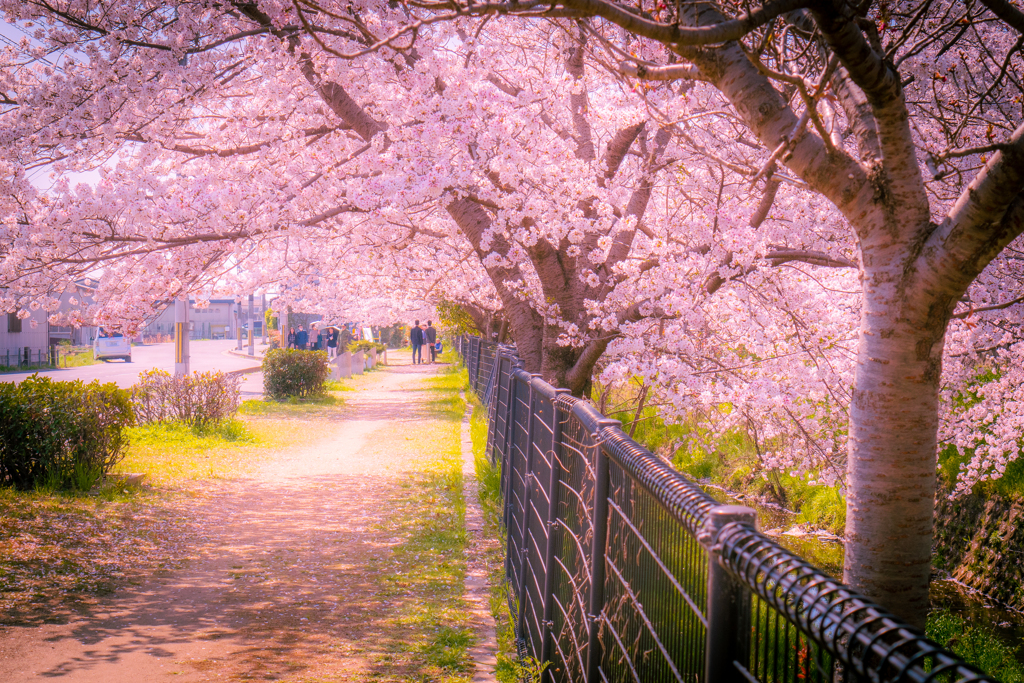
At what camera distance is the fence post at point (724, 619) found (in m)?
1.34

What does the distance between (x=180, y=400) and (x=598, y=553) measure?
38.7ft

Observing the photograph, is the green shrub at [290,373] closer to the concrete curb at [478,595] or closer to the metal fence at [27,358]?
the concrete curb at [478,595]

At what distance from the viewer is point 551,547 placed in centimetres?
356

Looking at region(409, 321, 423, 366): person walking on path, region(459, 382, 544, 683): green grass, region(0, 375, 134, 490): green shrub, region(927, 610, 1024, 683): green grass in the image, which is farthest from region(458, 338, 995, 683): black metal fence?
region(409, 321, 423, 366): person walking on path

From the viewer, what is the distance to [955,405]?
8414mm

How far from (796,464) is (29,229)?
9.71 m

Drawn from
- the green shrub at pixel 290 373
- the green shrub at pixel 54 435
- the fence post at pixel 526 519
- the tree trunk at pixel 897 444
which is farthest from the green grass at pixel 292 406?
the tree trunk at pixel 897 444

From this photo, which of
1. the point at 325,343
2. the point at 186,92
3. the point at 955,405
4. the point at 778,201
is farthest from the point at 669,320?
the point at 325,343

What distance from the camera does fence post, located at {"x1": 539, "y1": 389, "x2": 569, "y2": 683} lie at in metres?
3.52

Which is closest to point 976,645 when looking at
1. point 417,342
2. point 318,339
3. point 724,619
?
point 724,619

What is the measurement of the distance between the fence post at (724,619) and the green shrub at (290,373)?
18.5m

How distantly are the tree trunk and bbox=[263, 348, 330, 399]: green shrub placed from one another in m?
16.8

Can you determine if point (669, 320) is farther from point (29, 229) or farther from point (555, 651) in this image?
point (29, 229)

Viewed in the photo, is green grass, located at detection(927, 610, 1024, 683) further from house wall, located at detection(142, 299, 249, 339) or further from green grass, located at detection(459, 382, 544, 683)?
house wall, located at detection(142, 299, 249, 339)
